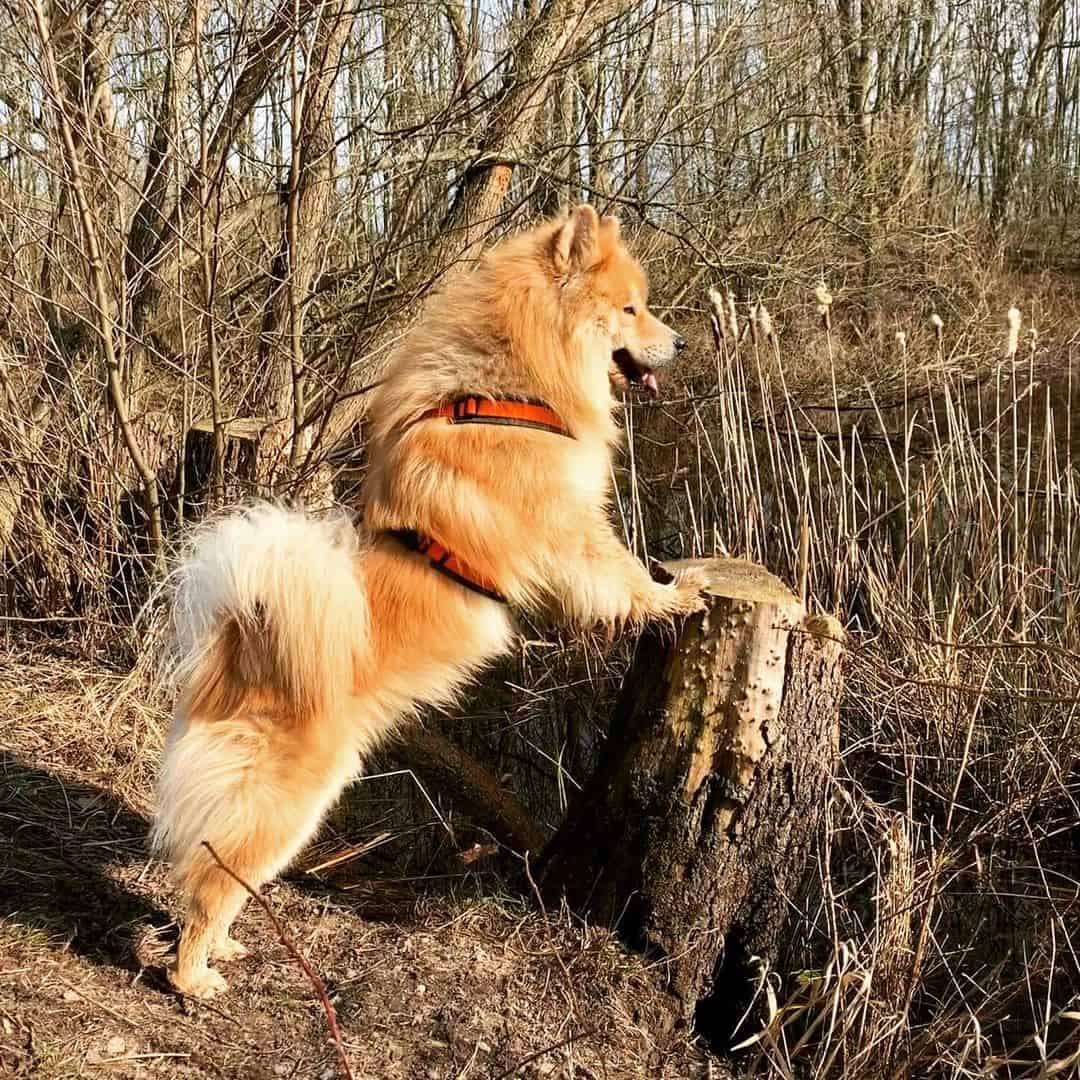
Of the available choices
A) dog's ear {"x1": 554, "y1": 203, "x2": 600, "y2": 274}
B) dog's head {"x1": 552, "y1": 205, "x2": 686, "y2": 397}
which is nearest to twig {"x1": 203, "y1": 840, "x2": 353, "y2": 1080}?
dog's head {"x1": 552, "y1": 205, "x2": 686, "y2": 397}

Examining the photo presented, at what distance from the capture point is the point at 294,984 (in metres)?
2.49

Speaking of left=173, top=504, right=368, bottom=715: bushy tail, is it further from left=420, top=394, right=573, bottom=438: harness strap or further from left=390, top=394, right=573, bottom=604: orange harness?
left=420, top=394, right=573, bottom=438: harness strap

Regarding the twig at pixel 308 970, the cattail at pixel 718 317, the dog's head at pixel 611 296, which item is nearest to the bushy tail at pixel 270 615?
the twig at pixel 308 970

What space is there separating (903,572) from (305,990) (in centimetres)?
294

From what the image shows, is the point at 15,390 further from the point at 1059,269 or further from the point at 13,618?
the point at 1059,269

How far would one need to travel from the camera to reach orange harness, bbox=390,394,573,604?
8.41 feet

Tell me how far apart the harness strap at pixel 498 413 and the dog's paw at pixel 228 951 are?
5.02 feet

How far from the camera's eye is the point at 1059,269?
1362 cm

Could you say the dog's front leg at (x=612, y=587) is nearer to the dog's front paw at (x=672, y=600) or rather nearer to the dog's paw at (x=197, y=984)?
the dog's front paw at (x=672, y=600)

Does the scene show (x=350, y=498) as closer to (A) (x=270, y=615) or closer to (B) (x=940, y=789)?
(A) (x=270, y=615)

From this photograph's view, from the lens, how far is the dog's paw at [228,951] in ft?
8.28

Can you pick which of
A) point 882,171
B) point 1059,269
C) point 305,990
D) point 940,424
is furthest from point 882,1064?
point 1059,269

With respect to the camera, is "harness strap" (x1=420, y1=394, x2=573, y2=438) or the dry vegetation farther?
"harness strap" (x1=420, y1=394, x2=573, y2=438)

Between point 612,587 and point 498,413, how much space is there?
600 mm
